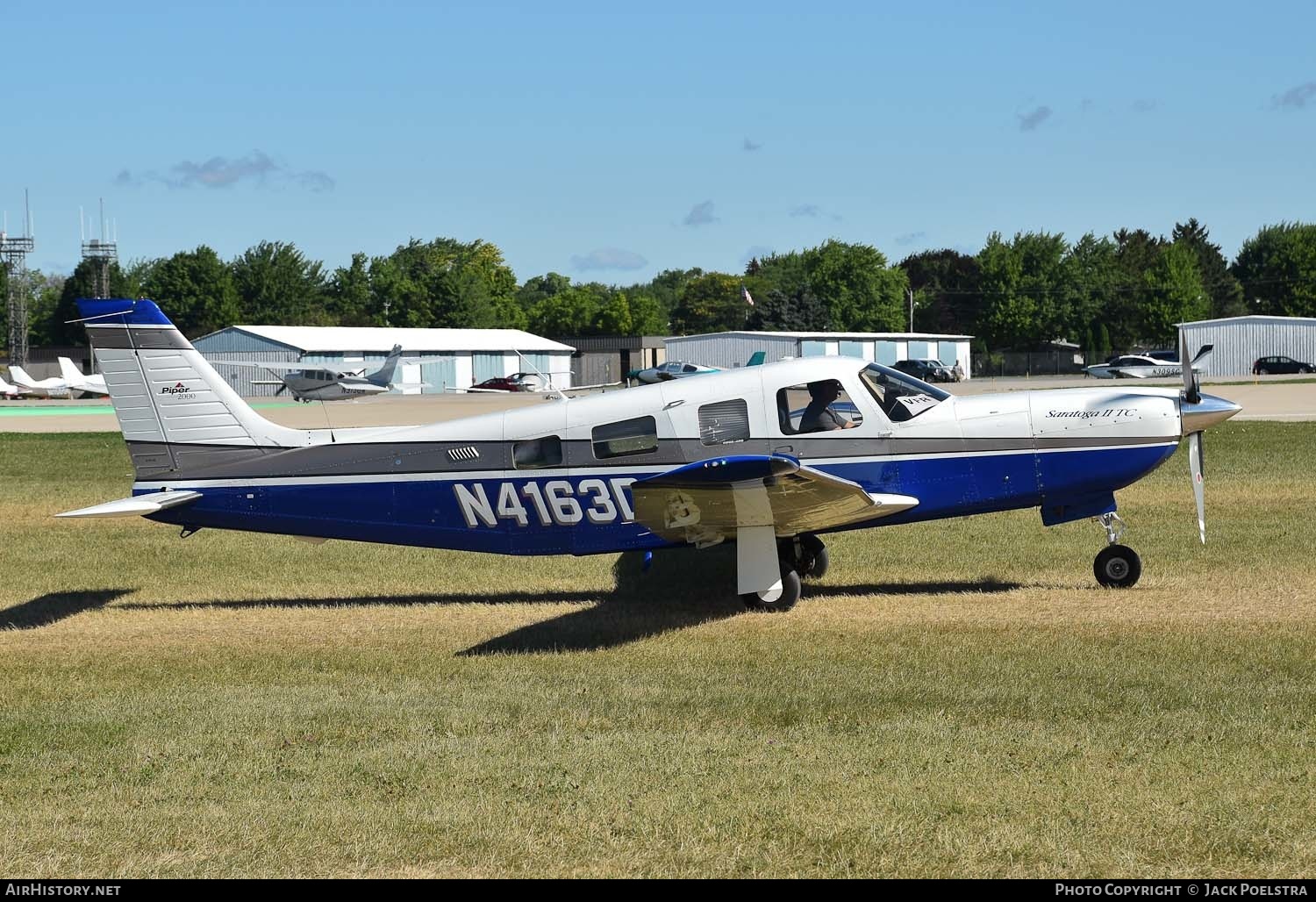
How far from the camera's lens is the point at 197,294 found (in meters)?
115

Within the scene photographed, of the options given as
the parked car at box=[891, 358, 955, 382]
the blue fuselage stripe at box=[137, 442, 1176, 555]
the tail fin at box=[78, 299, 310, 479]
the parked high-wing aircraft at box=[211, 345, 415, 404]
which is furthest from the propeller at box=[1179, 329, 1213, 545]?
the parked car at box=[891, 358, 955, 382]

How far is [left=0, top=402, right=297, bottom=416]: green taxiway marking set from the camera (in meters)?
52.0

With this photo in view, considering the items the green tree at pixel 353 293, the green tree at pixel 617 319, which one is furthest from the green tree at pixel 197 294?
the green tree at pixel 617 319

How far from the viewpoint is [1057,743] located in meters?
7.34

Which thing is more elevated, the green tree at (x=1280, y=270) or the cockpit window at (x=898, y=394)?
the green tree at (x=1280, y=270)

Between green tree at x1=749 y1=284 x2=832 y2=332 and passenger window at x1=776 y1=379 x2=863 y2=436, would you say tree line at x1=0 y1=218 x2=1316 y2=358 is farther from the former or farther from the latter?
passenger window at x1=776 y1=379 x2=863 y2=436

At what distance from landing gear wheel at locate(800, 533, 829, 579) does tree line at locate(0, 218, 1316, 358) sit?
305 feet

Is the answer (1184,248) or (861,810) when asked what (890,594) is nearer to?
(861,810)

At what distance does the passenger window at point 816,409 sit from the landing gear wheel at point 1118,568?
110 inches

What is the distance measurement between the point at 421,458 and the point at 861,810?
679cm

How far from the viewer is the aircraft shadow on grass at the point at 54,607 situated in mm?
12453

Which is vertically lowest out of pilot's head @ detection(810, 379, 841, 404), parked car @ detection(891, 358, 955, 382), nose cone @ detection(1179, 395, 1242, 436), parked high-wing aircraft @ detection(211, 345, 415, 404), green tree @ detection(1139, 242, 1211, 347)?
nose cone @ detection(1179, 395, 1242, 436)

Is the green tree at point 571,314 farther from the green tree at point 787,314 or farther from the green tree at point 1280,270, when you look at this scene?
the green tree at point 1280,270

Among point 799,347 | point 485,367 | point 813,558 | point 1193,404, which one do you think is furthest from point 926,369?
point 1193,404
